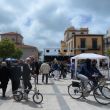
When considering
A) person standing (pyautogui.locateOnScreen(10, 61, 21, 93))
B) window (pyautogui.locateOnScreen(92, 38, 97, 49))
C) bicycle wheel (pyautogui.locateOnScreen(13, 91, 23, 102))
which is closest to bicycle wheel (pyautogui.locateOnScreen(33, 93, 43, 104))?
bicycle wheel (pyautogui.locateOnScreen(13, 91, 23, 102))

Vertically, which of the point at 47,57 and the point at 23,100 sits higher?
the point at 47,57

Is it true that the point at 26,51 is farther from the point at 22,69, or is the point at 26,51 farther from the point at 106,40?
the point at 22,69

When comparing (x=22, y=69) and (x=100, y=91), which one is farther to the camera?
(x=22, y=69)

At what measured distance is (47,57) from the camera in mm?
65312

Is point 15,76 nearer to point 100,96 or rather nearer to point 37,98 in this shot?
point 37,98

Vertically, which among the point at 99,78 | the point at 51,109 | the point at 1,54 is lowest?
the point at 51,109

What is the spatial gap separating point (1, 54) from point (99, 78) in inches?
3412

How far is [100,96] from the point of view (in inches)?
558

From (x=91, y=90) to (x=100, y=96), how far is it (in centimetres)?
69

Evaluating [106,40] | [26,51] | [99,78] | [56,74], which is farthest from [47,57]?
[26,51]

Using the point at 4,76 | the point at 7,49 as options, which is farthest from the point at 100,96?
the point at 7,49

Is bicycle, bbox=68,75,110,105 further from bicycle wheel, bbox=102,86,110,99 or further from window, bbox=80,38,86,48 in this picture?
window, bbox=80,38,86,48

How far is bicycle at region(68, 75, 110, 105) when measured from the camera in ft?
46.1

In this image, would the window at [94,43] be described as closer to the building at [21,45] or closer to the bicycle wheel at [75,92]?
the building at [21,45]
